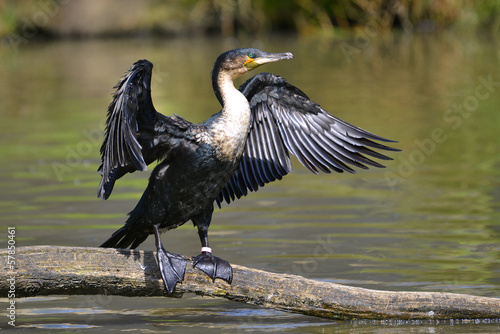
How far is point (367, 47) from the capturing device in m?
19.7

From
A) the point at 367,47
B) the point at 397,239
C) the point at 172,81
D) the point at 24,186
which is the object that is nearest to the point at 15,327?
the point at 397,239

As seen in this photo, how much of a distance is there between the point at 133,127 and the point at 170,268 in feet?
2.50

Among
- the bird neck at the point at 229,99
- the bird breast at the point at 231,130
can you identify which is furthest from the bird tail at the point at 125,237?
the bird neck at the point at 229,99

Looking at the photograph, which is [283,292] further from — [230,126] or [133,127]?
[133,127]

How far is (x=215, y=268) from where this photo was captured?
411cm

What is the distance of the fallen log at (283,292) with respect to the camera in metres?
4.01

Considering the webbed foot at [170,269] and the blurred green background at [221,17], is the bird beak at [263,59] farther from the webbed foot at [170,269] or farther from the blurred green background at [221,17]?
the blurred green background at [221,17]

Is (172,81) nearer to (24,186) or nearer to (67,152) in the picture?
(67,152)

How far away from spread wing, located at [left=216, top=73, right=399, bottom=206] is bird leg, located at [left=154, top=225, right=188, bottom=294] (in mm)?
833

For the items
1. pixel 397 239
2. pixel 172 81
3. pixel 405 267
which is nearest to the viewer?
pixel 405 267

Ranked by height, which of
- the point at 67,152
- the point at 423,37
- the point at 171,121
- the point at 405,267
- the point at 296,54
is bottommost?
the point at 405,267

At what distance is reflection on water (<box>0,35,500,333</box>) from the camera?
480cm

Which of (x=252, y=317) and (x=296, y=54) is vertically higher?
(x=296, y=54)

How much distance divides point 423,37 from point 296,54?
4.00 metres
